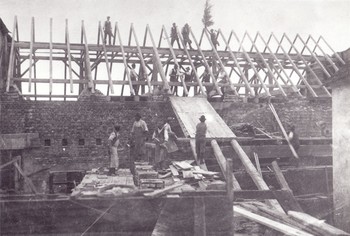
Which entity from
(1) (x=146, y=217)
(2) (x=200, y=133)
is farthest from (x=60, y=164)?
(1) (x=146, y=217)

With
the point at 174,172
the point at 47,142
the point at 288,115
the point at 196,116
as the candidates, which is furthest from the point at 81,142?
the point at 288,115

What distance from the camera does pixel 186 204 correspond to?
23.8 feet

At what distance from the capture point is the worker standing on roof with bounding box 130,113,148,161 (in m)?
10.3

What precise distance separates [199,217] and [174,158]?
529 cm

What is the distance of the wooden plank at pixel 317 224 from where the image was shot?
6.46m

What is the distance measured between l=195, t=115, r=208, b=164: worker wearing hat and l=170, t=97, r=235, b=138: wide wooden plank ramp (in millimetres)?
857

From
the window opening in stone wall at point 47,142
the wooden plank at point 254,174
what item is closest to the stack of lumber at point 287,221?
the wooden plank at point 254,174

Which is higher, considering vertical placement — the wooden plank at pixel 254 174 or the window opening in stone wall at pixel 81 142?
the window opening in stone wall at pixel 81 142

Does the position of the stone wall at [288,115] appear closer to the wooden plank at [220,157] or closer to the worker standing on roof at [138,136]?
the wooden plank at [220,157]

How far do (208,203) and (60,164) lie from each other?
20.8 feet

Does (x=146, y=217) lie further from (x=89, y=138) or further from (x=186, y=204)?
(x=89, y=138)

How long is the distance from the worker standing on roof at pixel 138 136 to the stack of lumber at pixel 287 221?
3.37 m

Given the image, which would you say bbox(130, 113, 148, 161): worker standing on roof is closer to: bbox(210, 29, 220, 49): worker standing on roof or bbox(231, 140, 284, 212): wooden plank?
bbox(231, 140, 284, 212): wooden plank

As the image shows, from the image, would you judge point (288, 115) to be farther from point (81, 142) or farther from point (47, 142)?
point (47, 142)
